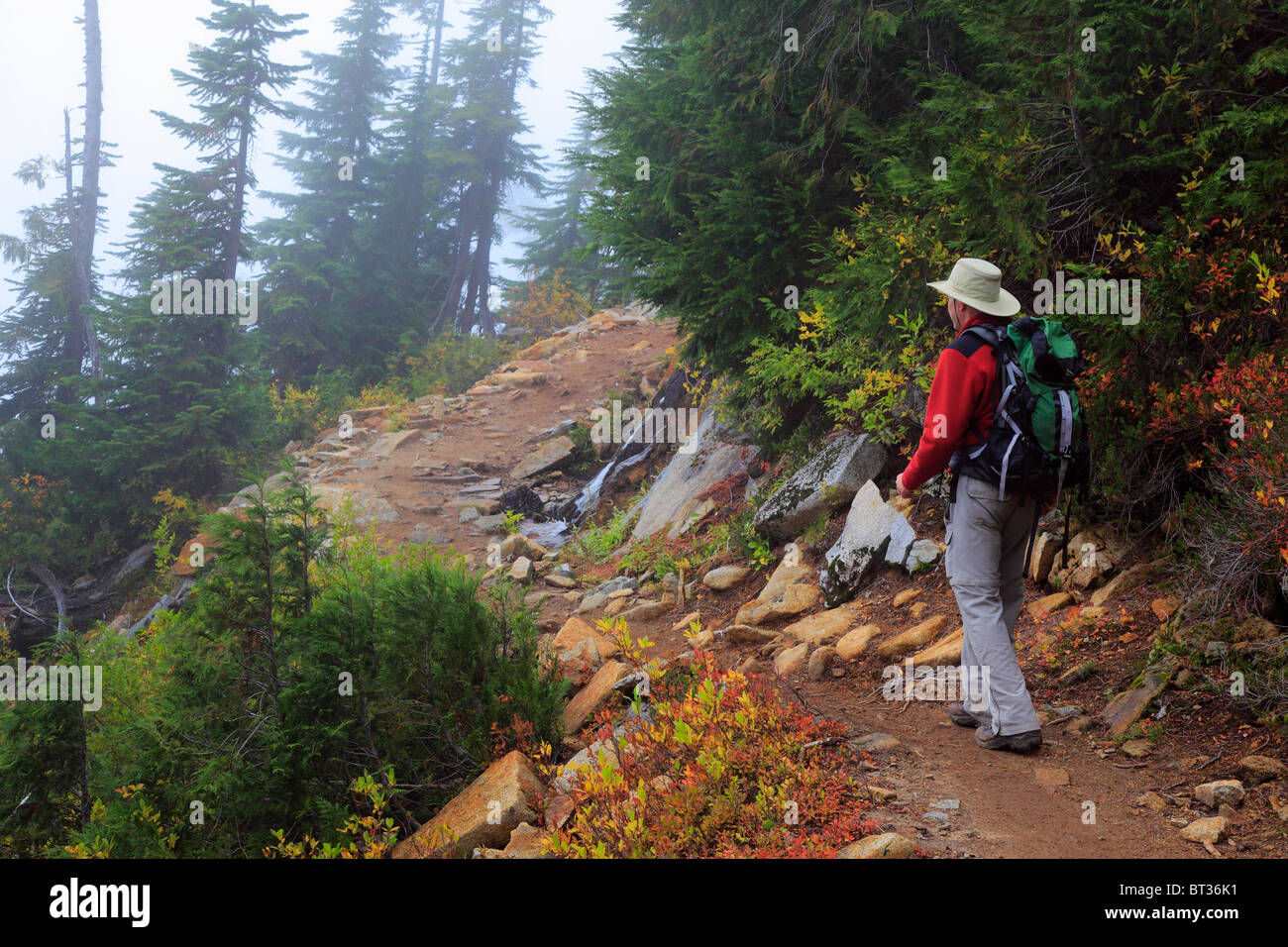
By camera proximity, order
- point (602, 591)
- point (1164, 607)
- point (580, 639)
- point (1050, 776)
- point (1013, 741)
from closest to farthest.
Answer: point (1050, 776) < point (1013, 741) < point (1164, 607) < point (580, 639) < point (602, 591)

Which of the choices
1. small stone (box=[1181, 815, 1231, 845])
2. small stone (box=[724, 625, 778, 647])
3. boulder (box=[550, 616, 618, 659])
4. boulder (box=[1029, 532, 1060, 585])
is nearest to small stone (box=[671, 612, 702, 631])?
boulder (box=[550, 616, 618, 659])

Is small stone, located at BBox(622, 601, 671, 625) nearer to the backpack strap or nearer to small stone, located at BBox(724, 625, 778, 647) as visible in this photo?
small stone, located at BBox(724, 625, 778, 647)

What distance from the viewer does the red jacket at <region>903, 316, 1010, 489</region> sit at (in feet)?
14.3

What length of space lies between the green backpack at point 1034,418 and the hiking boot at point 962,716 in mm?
1426

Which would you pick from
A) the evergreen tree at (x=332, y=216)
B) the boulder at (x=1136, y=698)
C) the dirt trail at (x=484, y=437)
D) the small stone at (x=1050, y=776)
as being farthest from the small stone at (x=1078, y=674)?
the evergreen tree at (x=332, y=216)

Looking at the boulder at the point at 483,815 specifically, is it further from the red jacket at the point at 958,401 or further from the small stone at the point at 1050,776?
the red jacket at the point at 958,401

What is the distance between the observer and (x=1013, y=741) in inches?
175

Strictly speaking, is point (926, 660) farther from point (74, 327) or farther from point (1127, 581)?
point (74, 327)

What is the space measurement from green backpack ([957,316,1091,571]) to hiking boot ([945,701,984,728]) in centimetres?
143

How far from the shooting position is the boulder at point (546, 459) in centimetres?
1686

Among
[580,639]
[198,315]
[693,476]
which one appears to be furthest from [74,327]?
[580,639]

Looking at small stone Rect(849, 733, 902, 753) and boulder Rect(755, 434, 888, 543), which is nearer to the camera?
small stone Rect(849, 733, 902, 753)

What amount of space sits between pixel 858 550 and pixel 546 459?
10519 millimetres

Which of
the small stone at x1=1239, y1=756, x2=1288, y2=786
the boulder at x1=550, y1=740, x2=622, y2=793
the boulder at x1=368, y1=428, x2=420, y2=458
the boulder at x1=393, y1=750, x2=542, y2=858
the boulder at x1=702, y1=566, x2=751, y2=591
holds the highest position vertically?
the boulder at x1=368, y1=428, x2=420, y2=458
